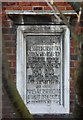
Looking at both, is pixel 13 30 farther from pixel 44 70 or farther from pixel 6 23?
pixel 44 70

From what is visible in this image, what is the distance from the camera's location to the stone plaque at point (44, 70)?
16.4 feet

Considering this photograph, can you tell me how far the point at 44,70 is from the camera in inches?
197

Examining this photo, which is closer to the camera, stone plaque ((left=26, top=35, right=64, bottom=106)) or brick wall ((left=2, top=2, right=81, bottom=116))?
brick wall ((left=2, top=2, right=81, bottom=116))

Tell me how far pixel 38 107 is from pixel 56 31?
108 cm

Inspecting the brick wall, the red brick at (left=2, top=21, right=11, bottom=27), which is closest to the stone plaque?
the brick wall

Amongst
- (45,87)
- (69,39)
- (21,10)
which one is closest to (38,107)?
(45,87)

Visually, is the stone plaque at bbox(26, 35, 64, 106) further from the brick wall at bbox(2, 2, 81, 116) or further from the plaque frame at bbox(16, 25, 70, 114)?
the brick wall at bbox(2, 2, 81, 116)

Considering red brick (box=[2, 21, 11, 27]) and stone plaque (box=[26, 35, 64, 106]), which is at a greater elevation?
red brick (box=[2, 21, 11, 27])

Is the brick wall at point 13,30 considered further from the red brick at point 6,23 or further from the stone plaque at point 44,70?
the stone plaque at point 44,70

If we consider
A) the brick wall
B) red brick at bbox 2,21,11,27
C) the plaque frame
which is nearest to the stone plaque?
the plaque frame

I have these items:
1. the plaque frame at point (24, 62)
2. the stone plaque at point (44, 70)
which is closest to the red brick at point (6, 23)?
the plaque frame at point (24, 62)

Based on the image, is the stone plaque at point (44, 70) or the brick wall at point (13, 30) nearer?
the brick wall at point (13, 30)

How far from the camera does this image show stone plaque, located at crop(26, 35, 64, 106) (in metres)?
4.99

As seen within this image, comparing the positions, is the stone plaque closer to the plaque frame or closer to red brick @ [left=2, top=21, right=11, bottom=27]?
the plaque frame
